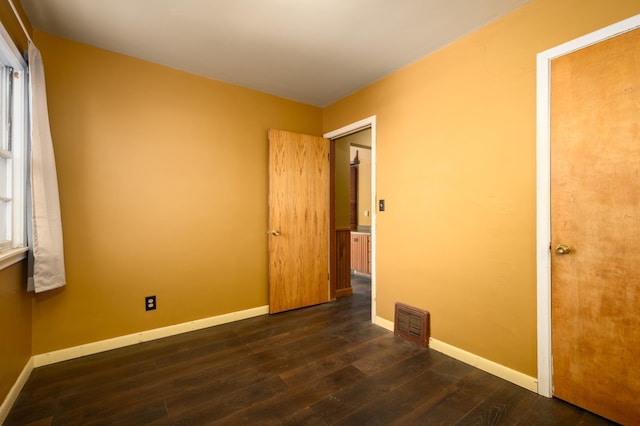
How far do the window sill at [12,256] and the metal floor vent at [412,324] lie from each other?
2774 mm

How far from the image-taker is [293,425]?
1.51m

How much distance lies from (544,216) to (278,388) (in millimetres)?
2019

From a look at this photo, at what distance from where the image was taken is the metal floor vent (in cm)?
242

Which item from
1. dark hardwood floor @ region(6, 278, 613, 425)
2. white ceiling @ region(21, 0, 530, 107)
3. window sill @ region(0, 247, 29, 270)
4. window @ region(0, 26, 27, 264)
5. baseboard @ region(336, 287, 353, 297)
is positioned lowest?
dark hardwood floor @ region(6, 278, 613, 425)

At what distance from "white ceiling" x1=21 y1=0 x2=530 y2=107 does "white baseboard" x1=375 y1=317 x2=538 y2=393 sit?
2.44m

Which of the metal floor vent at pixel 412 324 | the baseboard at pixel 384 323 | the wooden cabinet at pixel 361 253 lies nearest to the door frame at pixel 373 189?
the baseboard at pixel 384 323

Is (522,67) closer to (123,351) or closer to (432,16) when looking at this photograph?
(432,16)

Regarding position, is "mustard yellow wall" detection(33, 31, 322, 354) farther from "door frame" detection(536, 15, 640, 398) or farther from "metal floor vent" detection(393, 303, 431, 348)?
"door frame" detection(536, 15, 640, 398)

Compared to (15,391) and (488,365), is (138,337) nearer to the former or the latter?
(15,391)

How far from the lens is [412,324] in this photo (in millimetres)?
2512

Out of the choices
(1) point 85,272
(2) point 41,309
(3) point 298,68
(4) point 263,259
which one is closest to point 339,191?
(4) point 263,259

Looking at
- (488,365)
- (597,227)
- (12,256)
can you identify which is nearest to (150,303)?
(12,256)

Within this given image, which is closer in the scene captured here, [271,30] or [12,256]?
[12,256]

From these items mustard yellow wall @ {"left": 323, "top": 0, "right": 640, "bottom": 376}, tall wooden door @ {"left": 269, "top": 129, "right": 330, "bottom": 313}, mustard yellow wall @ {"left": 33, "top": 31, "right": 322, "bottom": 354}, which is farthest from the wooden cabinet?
mustard yellow wall @ {"left": 33, "top": 31, "right": 322, "bottom": 354}
